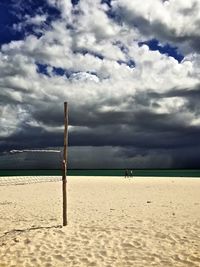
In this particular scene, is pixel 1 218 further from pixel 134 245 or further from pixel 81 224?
pixel 134 245

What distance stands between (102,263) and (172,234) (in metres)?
3.67

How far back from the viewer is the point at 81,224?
13.8 m

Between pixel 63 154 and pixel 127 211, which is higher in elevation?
pixel 63 154

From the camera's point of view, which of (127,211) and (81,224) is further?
(127,211)

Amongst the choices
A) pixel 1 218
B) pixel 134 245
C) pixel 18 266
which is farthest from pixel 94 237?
pixel 1 218

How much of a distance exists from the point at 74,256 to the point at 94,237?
1.76 metres

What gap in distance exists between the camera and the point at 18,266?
9516 millimetres

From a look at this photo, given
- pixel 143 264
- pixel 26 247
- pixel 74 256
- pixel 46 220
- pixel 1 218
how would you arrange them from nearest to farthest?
pixel 143 264
pixel 74 256
pixel 26 247
pixel 46 220
pixel 1 218

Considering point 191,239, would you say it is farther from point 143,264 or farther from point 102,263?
point 102,263

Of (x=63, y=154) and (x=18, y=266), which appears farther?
(x=63, y=154)

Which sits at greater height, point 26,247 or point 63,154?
point 63,154

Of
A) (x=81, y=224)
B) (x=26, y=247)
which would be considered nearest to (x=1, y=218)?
(x=81, y=224)

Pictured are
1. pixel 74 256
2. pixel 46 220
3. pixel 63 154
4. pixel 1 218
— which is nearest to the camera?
pixel 74 256

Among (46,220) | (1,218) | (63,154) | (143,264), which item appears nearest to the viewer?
(143,264)
